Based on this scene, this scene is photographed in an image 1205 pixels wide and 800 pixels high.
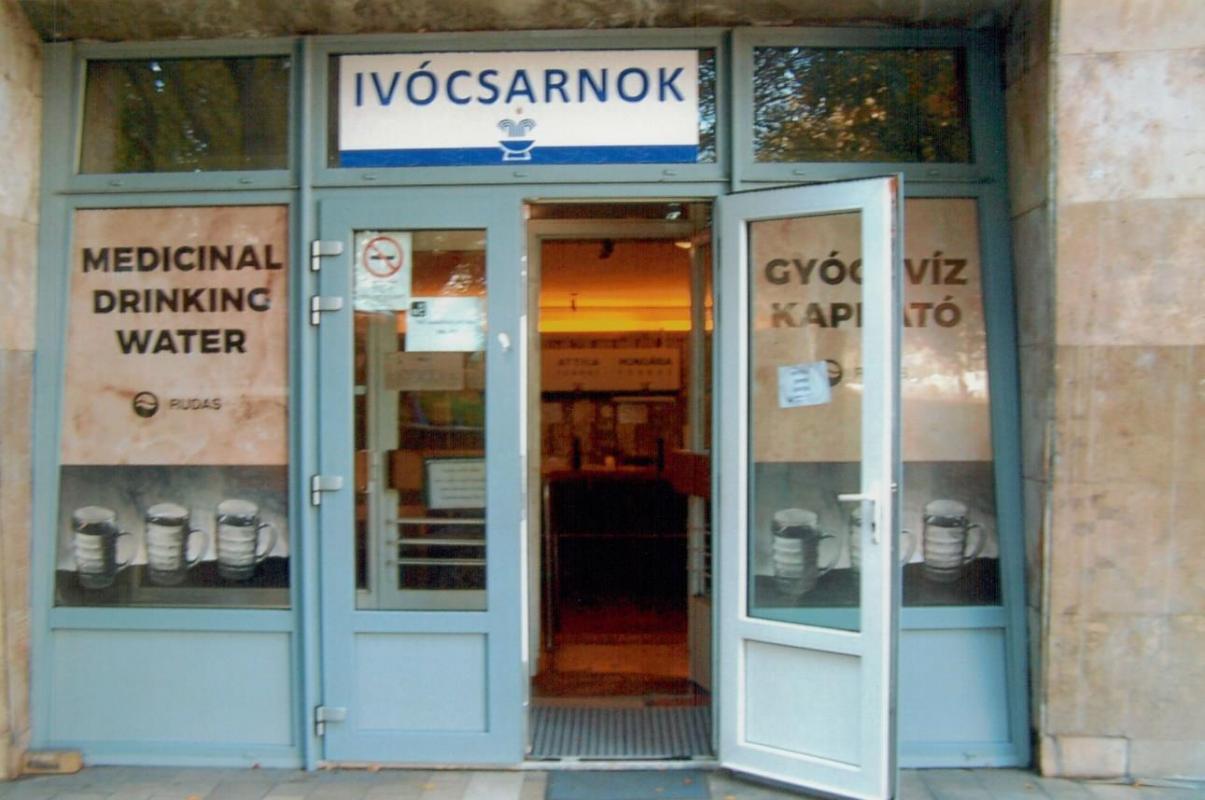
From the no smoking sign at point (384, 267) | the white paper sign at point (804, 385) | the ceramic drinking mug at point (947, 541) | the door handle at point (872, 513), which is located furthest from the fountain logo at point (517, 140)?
the ceramic drinking mug at point (947, 541)

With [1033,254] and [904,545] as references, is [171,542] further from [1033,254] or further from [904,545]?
[1033,254]

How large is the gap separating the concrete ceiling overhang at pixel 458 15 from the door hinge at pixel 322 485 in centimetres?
193

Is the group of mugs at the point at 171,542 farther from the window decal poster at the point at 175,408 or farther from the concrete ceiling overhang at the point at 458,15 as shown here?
the concrete ceiling overhang at the point at 458,15

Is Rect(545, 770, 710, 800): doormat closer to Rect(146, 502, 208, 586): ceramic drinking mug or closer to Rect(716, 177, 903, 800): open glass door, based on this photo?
Rect(716, 177, 903, 800): open glass door

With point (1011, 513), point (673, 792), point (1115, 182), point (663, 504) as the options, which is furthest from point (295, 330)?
point (663, 504)

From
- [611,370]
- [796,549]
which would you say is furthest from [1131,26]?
[611,370]

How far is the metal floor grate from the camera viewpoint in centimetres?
420

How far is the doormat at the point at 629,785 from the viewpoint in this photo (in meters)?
3.86

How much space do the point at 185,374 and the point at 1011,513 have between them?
3607 millimetres

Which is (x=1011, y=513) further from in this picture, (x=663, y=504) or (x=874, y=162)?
(x=663, y=504)

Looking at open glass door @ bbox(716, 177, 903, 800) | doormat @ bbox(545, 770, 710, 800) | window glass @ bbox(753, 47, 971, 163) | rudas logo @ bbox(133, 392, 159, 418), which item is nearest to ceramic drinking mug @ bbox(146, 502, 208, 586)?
rudas logo @ bbox(133, 392, 159, 418)

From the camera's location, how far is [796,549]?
4035mm

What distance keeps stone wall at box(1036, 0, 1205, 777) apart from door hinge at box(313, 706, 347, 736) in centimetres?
293

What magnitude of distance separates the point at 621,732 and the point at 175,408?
247 cm
